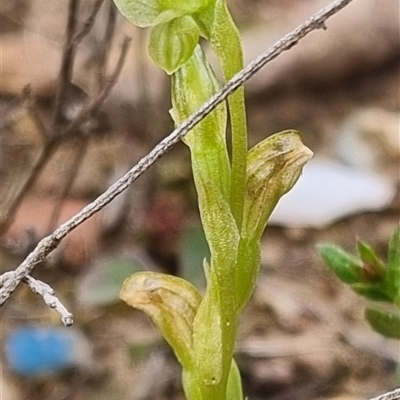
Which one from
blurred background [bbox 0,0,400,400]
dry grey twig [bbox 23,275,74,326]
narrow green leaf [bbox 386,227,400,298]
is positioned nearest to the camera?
dry grey twig [bbox 23,275,74,326]

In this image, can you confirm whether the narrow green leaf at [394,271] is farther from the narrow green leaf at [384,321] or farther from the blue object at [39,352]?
the blue object at [39,352]

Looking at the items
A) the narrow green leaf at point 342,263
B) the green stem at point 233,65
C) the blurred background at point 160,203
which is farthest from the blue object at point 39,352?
the green stem at point 233,65

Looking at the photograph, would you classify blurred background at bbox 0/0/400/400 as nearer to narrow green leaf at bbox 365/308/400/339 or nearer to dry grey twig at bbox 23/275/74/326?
narrow green leaf at bbox 365/308/400/339

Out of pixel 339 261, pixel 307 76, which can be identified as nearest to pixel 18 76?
pixel 307 76

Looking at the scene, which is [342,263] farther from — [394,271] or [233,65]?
[233,65]

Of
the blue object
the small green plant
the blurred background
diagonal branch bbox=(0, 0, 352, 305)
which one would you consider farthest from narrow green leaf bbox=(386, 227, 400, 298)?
the blue object
